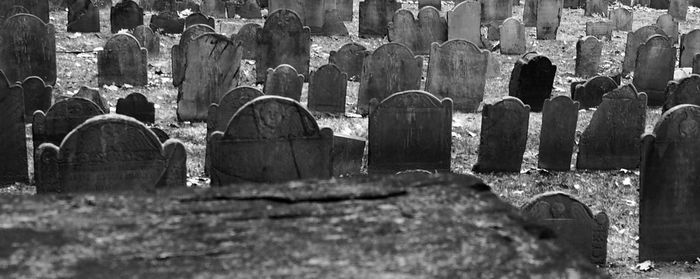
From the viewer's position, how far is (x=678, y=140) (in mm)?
9734

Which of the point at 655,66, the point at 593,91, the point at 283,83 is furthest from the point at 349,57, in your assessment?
the point at 655,66

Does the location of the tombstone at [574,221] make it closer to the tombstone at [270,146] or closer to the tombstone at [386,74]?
the tombstone at [270,146]

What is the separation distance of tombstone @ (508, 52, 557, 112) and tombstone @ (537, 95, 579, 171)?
132 inches

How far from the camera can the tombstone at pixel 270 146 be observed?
7.83 m

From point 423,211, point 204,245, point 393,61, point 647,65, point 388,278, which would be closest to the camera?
point 388,278

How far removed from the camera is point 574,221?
891cm

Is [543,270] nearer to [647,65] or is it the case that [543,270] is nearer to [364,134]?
[364,134]

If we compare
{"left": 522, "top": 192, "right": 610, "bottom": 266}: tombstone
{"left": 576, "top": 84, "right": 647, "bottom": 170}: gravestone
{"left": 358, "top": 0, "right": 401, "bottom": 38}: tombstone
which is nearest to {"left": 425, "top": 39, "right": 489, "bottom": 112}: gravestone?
{"left": 576, "top": 84, "right": 647, "bottom": 170}: gravestone

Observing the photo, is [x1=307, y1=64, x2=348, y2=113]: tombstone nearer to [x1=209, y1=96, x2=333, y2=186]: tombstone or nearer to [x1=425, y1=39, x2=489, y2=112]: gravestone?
[x1=425, y1=39, x2=489, y2=112]: gravestone

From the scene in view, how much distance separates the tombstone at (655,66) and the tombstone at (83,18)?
31.9 feet

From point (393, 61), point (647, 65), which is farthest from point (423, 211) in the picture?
point (647, 65)

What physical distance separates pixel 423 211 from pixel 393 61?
39.9 feet

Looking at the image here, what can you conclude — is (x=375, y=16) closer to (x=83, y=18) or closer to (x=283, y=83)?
(x=83, y=18)

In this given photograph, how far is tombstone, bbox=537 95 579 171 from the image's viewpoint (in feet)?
41.2
